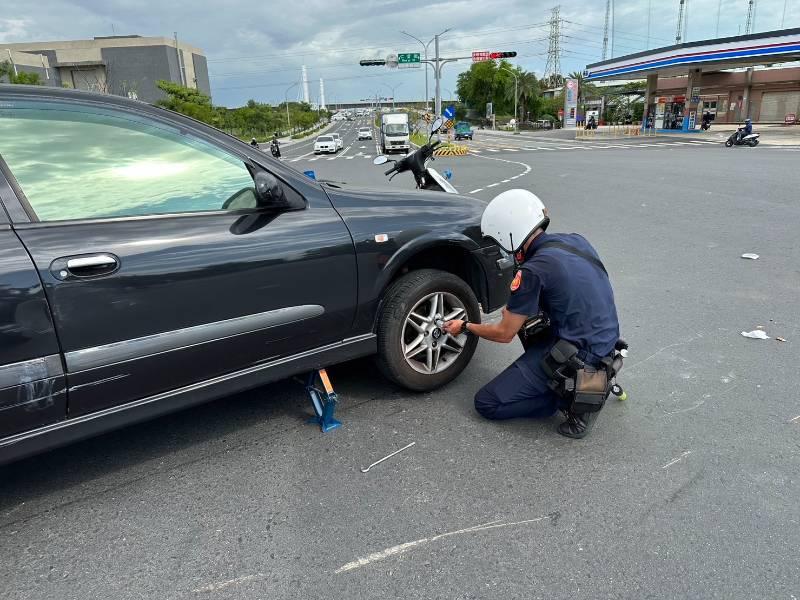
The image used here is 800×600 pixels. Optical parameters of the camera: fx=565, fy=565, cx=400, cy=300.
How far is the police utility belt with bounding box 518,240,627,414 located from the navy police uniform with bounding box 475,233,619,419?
35 mm

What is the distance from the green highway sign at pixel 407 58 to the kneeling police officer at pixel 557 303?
45.8 meters

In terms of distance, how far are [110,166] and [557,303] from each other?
224 centimetres

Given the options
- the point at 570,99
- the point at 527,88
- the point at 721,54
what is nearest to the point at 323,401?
the point at 721,54

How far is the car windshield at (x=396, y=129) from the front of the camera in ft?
123

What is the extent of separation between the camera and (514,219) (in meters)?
2.89

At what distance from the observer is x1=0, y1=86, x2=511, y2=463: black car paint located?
84.3 inches

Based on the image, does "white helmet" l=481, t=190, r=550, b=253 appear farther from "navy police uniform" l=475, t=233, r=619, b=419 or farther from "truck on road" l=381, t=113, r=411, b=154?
"truck on road" l=381, t=113, r=411, b=154

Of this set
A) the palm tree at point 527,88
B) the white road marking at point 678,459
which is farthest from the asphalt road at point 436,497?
the palm tree at point 527,88

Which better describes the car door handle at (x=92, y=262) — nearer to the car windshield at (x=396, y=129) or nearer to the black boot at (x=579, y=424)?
the black boot at (x=579, y=424)

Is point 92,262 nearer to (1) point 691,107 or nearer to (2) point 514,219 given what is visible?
(2) point 514,219

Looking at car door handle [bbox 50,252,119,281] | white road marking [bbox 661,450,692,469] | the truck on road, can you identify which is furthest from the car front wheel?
the truck on road

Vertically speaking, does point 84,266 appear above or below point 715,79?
below

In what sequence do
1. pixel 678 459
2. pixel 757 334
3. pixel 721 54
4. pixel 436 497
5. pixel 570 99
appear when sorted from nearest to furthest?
pixel 436 497
pixel 678 459
pixel 757 334
pixel 721 54
pixel 570 99

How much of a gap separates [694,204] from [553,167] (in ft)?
30.3
